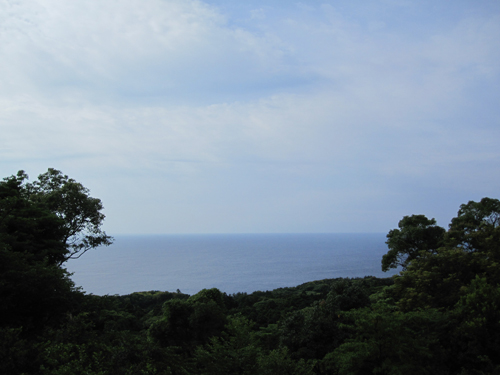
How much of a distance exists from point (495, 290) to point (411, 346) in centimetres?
457

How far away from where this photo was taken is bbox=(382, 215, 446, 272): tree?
88.3 feet

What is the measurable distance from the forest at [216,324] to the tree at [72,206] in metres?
0.07

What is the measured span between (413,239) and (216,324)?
62.7 feet

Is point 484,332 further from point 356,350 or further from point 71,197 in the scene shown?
point 71,197

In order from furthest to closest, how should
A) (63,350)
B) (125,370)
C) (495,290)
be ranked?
(495,290), (63,350), (125,370)

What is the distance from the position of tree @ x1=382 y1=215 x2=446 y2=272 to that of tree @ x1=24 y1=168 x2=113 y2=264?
23070 mm

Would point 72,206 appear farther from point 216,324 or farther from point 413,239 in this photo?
point 413,239

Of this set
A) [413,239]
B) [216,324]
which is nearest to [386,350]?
[216,324]

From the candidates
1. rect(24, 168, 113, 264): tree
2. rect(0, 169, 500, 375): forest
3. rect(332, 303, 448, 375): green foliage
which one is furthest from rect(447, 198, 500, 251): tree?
rect(24, 168, 113, 264): tree

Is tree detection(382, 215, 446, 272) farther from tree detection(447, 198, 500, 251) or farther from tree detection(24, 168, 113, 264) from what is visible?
tree detection(24, 168, 113, 264)

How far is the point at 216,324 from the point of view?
1611cm

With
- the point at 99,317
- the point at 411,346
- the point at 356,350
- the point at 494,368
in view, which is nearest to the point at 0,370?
the point at 99,317

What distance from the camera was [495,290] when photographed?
12.2 meters

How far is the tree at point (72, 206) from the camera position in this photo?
20.7 meters
